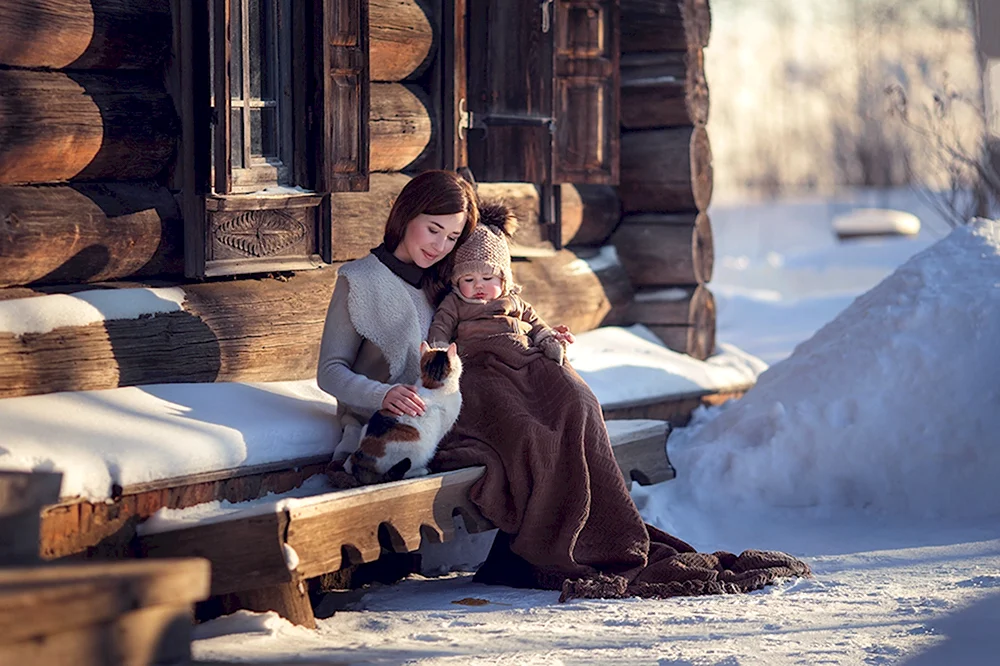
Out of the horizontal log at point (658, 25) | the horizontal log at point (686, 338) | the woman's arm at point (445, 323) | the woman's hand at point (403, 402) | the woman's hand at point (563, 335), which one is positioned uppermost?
the horizontal log at point (658, 25)

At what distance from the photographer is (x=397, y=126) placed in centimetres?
684

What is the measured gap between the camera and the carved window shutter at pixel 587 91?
312 inches

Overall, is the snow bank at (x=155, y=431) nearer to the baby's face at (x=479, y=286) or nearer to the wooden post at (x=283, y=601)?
the wooden post at (x=283, y=601)

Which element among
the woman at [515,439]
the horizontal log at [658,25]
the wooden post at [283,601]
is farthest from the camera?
the horizontal log at [658,25]

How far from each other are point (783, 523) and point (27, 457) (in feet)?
10.9

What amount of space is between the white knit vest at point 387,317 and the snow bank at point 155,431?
1.14ft

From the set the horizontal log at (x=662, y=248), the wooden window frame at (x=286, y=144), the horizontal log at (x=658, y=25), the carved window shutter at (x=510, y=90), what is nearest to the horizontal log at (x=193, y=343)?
the wooden window frame at (x=286, y=144)

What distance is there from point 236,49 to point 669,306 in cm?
355

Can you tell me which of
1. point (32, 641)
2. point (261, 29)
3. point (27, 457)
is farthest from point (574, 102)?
point (32, 641)

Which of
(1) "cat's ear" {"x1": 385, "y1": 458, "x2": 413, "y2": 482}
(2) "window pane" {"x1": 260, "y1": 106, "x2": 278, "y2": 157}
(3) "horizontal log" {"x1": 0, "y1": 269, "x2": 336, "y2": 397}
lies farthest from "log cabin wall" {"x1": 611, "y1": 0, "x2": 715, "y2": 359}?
(1) "cat's ear" {"x1": 385, "y1": 458, "x2": 413, "y2": 482}

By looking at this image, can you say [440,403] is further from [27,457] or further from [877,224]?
[877,224]

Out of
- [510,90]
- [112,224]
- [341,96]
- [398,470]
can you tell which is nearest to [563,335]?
[398,470]

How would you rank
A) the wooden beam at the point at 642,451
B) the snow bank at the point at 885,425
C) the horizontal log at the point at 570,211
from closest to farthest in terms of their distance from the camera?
the wooden beam at the point at 642,451 → the snow bank at the point at 885,425 → the horizontal log at the point at 570,211

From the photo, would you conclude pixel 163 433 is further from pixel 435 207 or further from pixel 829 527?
pixel 829 527
